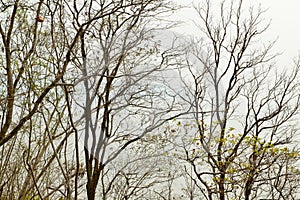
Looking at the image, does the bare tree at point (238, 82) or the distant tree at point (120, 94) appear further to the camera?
the bare tree at point (238, 82)

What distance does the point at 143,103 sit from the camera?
224 centimetres

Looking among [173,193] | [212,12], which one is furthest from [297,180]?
[212,12]

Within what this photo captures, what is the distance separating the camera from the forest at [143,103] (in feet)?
5.63

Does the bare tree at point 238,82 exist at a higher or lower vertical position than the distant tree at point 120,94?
higher

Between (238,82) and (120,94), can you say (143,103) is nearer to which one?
(120,94)

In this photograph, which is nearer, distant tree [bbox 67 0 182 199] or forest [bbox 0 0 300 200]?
forest [bbox 0 0 300 200]

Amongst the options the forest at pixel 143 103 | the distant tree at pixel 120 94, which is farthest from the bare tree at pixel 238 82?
the distant tree at pixel 120 94

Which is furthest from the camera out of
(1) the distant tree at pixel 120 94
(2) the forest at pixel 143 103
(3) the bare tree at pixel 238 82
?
(3) the bare tree at pixel 238 82

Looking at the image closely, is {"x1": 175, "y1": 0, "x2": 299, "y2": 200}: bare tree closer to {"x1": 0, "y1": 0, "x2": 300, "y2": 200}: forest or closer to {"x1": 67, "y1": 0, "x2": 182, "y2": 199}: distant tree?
{"x1": 0, "y1": 0, "x2": 300, "y2": 200}: forest

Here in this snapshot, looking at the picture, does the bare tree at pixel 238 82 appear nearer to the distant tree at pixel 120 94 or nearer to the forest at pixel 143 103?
the forest at pixel 143 103

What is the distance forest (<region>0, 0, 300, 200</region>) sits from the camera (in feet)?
5.63

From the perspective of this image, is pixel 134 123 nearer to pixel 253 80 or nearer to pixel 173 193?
pixel 173 193

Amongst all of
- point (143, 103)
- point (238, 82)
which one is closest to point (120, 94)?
point (143, 103)

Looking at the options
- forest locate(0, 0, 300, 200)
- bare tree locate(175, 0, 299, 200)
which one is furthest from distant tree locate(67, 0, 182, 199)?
bare tree locate(175, 0, 299, 200)
